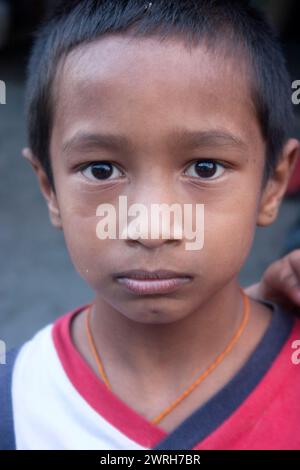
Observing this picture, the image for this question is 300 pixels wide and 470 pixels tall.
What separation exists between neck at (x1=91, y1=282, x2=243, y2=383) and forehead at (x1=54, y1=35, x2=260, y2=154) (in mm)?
303

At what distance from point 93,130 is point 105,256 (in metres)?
0.17

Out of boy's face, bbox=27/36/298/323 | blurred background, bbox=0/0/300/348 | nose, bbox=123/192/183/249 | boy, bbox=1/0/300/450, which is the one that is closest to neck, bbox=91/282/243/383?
boy, bbox=1/0/300/450

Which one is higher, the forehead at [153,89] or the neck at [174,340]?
the forehead at [153,89]

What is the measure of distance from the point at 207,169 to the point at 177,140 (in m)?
0.07

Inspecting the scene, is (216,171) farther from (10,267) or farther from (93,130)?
(10,267)

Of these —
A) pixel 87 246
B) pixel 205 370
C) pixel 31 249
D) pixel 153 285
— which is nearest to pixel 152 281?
pixel 153 285

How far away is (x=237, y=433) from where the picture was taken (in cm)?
92

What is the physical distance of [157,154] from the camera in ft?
2.69

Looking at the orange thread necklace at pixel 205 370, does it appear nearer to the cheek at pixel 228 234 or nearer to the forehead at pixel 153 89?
the cheek at pixel 228 234

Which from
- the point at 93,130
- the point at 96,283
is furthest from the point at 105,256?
the point at 93,130

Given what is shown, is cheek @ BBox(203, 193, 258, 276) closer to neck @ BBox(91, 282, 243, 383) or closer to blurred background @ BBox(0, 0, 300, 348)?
neck @ BBox(91, 282, 243, 383)

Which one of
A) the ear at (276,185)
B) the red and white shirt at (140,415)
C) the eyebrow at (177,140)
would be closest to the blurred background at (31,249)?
the ear at (276,185)

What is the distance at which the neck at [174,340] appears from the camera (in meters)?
1.00

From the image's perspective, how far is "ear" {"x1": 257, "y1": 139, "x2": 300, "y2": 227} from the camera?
1021 mm
